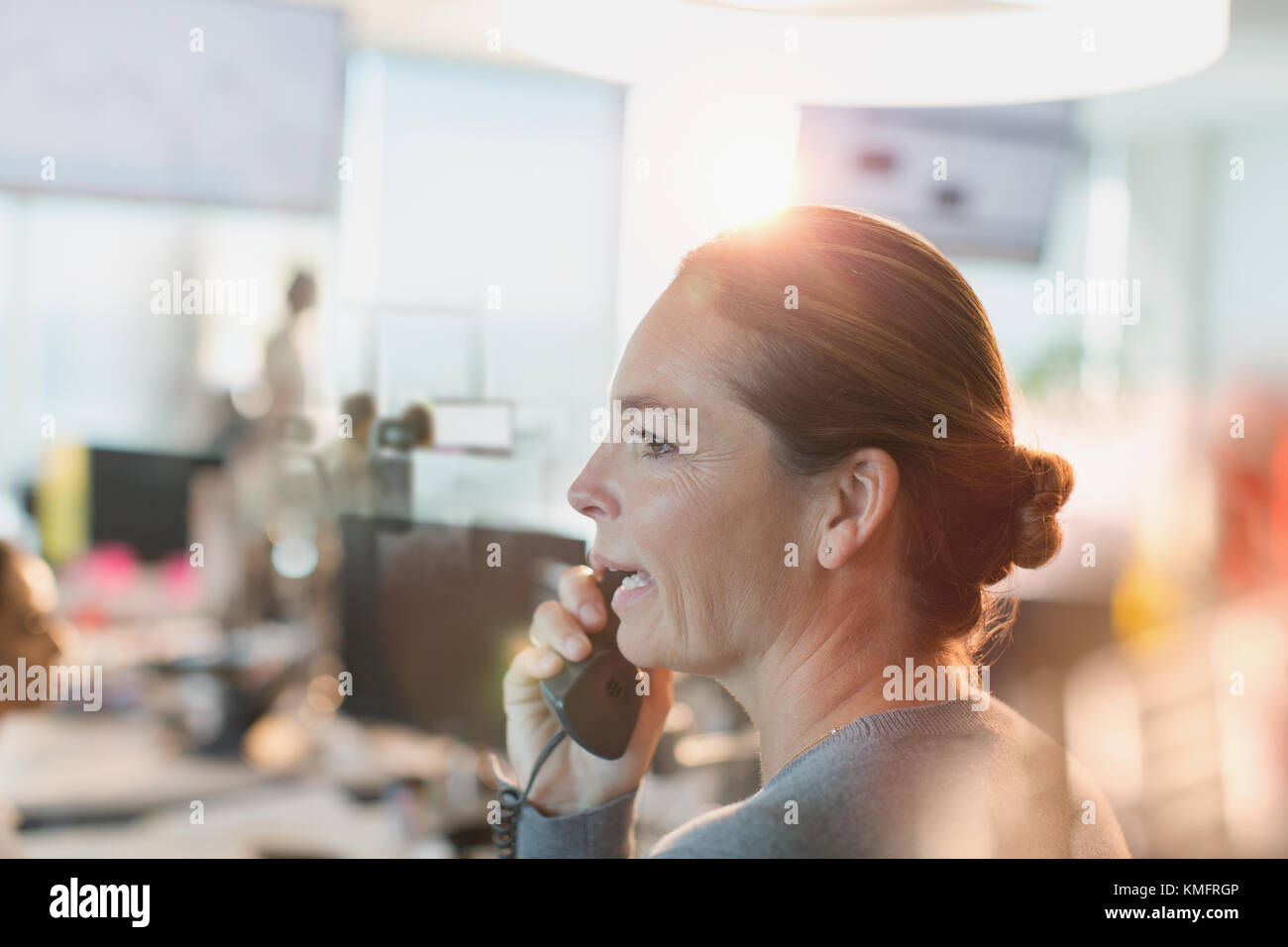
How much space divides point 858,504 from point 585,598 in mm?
364

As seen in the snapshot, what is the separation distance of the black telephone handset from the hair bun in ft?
1.39

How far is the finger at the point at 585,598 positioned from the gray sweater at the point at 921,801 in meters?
0.31

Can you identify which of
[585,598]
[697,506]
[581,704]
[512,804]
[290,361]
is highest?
[290,361]

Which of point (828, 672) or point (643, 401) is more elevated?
point (643, 401)

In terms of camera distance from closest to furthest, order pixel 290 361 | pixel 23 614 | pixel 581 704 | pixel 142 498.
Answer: pixel 581 704
pixel 23 614
pixel 290 361
pixel 142 498

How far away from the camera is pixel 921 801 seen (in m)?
0.77

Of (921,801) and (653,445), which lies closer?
(921,801)

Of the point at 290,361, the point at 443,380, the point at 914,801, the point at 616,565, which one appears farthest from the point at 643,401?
the point at 290,361

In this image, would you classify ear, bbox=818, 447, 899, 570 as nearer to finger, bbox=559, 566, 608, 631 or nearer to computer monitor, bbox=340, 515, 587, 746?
finger, bbox=559, 566, 608, 631

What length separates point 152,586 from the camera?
2863 millimetres

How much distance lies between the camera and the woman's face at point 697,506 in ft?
3.07

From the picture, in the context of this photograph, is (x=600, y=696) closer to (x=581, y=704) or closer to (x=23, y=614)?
(x=581, y=704)
